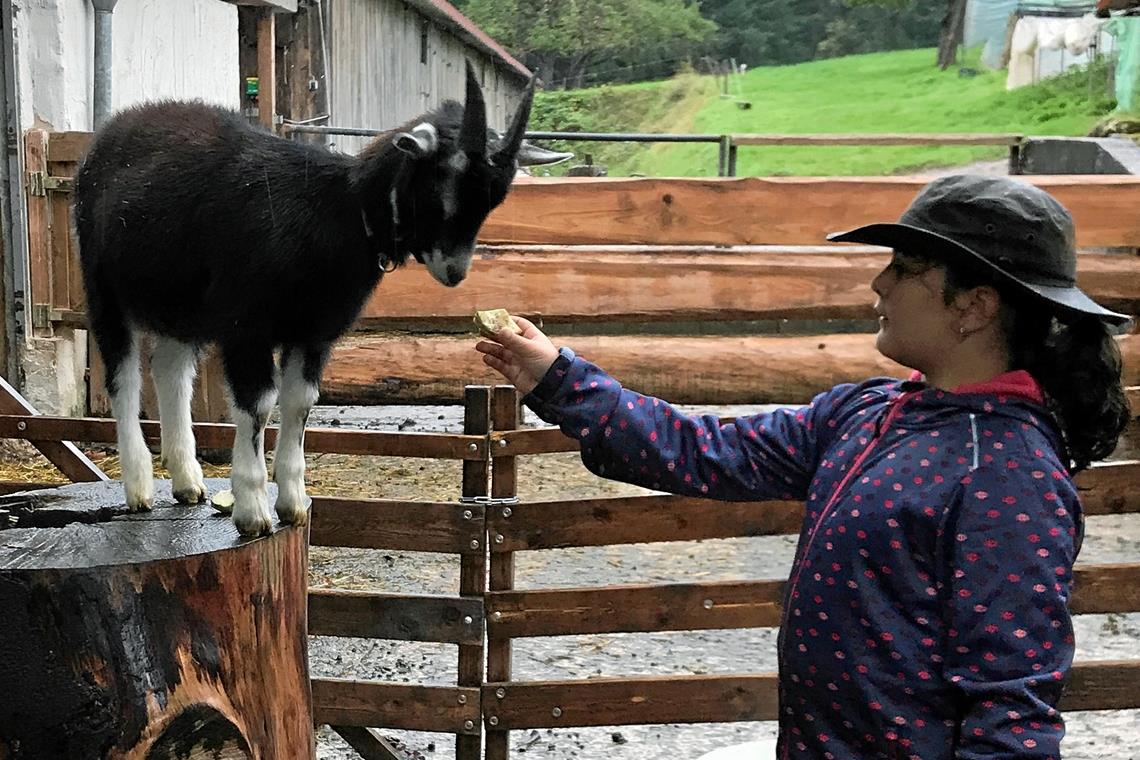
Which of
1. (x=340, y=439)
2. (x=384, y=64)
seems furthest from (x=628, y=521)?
(x=384, y=64)

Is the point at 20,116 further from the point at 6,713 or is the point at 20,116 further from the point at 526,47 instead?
the point at 6,713

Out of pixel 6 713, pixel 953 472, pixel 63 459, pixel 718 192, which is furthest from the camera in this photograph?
pixel 718 192

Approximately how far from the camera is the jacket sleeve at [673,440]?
1.97m

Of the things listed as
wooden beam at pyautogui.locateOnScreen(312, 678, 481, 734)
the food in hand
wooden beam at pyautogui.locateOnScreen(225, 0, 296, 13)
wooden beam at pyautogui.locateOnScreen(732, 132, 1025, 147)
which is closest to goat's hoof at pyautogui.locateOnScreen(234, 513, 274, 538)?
the food in hand

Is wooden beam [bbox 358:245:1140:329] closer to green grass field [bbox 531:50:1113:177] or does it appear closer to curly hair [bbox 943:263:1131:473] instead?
green grass field [bbox 531:50:1113:177]

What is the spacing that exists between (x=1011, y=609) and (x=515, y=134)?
107cm

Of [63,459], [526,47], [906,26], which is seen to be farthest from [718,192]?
[906,26]

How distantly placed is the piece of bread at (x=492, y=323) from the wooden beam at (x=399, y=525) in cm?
145

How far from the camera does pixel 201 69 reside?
13.2 ft

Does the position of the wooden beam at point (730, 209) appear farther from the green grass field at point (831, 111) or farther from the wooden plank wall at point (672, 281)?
the green grass field at point (831, 111)

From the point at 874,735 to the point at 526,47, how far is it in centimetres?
311

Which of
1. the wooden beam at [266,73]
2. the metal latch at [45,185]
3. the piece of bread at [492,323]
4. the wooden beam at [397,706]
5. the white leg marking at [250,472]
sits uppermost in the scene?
the wooden beam at [266,73]

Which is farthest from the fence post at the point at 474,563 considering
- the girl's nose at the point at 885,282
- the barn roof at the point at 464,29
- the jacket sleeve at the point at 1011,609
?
the jacket sleeve at the point at 1011,609

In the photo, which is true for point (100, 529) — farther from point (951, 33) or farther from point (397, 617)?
point (951, 33)
